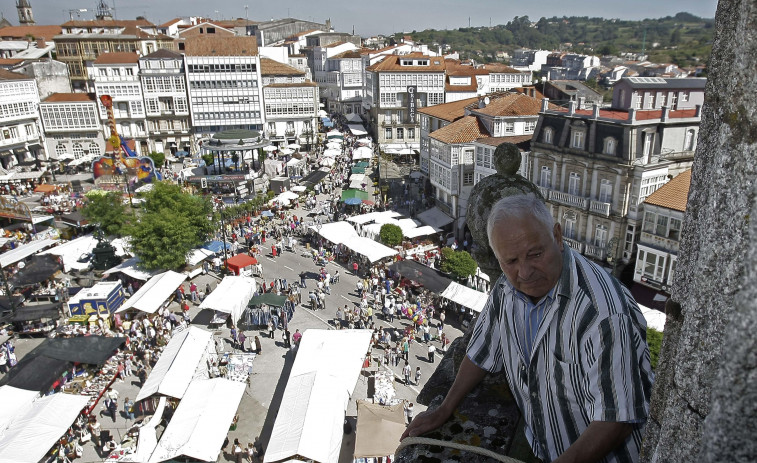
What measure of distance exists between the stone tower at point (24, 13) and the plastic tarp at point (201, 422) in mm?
112665

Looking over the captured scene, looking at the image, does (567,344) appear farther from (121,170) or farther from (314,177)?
(121,170)

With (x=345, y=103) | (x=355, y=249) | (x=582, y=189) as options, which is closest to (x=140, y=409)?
(x=355, y=249)

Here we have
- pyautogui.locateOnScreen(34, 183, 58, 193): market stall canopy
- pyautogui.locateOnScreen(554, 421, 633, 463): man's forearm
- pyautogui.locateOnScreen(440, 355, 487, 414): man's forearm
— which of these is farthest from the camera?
pyautogui.locateOnScreen(34, 183, 58, 193): market stall canopy

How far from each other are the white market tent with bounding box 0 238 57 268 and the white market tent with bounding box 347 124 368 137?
143 feet

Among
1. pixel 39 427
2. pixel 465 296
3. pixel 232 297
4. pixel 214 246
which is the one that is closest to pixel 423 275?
pixel 465 296

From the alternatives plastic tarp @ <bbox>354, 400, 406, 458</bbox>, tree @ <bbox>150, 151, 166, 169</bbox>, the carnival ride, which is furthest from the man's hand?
tree @ <bbox>150, 151, 166, 169</bbox>

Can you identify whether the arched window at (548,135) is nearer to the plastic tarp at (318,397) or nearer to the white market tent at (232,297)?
the plastic tarp at (318,397)

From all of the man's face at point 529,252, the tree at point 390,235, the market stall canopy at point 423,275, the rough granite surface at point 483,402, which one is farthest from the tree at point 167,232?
the man's face at point 529,252

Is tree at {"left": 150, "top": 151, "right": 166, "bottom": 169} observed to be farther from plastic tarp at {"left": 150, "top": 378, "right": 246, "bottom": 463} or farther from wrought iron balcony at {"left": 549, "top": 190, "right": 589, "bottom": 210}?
plastic tarp at {"left": 150, "top": 378, "right": 246, "bottom": 463}

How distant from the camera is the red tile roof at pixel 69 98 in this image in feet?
205

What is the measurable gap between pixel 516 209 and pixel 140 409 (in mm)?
19996

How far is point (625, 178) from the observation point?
91.2ft

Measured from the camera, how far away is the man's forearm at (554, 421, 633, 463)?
2.57 meters

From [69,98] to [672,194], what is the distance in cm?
6488
